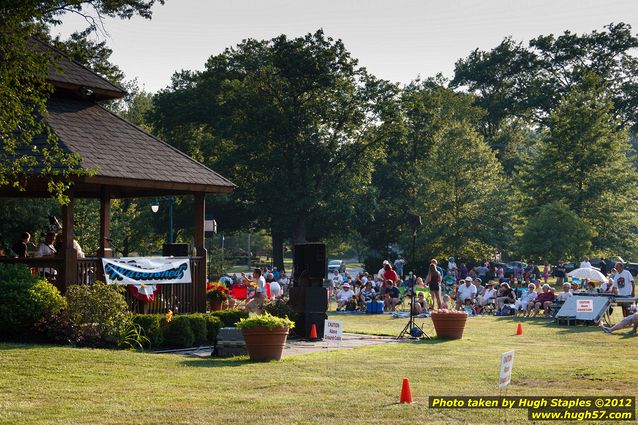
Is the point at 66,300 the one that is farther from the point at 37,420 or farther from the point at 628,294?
the point at 628,294

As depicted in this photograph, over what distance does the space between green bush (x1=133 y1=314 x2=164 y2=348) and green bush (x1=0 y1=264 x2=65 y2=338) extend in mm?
1548

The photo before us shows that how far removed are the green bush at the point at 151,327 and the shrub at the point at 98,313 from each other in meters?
0.42

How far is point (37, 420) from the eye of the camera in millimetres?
10766

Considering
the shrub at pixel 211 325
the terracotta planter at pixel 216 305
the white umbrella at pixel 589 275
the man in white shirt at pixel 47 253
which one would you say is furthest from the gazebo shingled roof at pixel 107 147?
the white umbrella at pixel 589 275

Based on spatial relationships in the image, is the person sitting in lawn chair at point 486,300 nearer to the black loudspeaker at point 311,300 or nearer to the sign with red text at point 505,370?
the black loudspeaker at point 311,300

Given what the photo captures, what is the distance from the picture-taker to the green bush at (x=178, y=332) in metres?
19.5

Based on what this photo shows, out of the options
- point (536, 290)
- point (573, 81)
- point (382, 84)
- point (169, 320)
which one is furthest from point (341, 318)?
point (573, 81)

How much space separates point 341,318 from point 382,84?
33298 millimetres

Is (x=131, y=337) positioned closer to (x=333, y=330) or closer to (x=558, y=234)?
(x=333, y=330)

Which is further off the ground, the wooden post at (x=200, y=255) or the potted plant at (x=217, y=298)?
the wooden post at (x=200, y=255)

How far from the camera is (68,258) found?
19531 millimetres

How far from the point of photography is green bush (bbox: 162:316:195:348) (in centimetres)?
1948

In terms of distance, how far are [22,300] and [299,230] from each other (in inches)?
1679

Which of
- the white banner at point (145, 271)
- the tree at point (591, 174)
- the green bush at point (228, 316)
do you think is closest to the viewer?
the white banner at point (145, 271)
